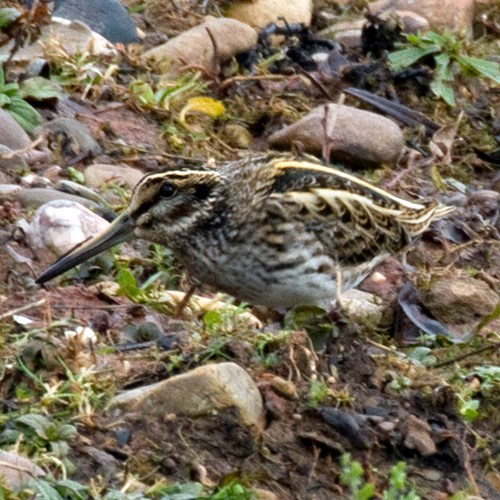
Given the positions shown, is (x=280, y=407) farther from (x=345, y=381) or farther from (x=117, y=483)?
(x=117, y=483)

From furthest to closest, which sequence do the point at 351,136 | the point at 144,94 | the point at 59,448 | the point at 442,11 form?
the point at 442,11
the point at 144,94
the point at 351,136
the point at 59,448

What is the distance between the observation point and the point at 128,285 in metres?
6.63

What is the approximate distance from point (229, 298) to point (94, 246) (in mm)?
723

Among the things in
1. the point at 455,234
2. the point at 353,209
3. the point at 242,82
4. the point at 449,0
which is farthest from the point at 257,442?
the point at 449,0

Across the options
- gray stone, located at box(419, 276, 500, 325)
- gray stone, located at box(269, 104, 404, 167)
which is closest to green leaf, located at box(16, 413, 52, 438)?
gray stone, located at box(419, 276, 500, 325)

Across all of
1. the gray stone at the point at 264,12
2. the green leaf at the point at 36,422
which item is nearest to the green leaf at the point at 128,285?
the green leaf at the point at 36,422

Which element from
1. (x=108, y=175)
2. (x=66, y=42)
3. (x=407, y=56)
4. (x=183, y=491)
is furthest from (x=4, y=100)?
(x=183, y=491)

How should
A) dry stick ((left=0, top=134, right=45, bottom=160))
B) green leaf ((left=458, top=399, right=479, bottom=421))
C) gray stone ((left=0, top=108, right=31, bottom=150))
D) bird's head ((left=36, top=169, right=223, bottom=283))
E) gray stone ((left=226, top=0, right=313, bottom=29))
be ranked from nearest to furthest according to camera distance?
1. green leaf ((left=458, top=399, right=479, bottom=421))
2. bird's head ((left=36, top=169, right=223, bottom=283))
3. dry stick ((left=0, top=134, right=45, bottom=160))
4. gray stone ((left=0, top=108, right=31, bottom=150))
5. gray stone ((left=226, top=0, right=313, bottom=29))

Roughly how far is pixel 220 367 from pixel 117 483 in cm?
55

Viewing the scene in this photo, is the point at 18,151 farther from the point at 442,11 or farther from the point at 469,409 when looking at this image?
the point at 442,11

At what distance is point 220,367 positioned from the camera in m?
5.10

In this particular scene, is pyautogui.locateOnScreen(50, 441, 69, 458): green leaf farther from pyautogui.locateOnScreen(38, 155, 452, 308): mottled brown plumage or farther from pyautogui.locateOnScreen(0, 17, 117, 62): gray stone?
pyautogui.locateOnScreen(0, 17, 117, 62): gray stone

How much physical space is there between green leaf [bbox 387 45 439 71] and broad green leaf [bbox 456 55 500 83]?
0.58 ft

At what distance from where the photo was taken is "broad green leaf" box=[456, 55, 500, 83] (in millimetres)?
9547
